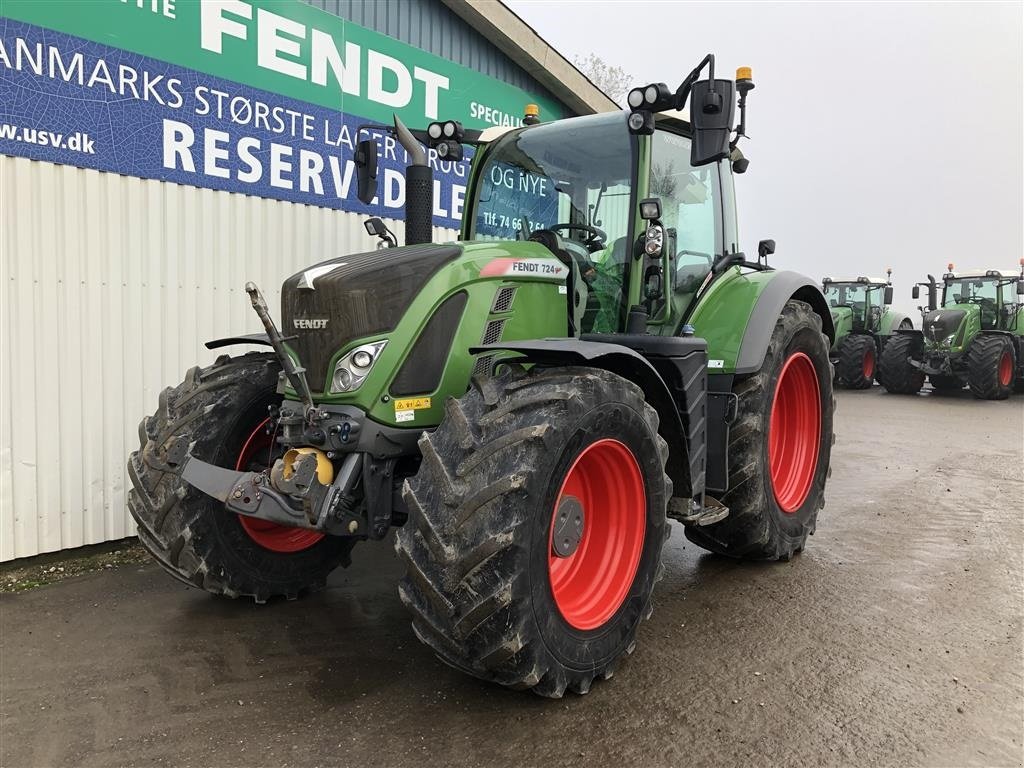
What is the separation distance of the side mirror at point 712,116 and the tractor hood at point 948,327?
1367 cm

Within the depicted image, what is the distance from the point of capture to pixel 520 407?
107 inches

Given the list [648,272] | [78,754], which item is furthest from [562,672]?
[648,272]

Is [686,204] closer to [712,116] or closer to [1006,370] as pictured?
[712,116]

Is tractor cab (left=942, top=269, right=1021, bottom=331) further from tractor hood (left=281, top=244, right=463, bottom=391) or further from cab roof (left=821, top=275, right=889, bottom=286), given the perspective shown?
tractor hood (left=281, top=244, right=463, bottom=391)

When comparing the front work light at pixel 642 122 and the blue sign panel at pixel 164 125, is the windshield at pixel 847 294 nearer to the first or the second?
the blue sign panel at pixel 164 125

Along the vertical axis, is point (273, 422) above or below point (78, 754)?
above

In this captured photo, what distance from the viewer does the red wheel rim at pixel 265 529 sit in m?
3.74

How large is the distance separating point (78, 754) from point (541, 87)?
6.98m

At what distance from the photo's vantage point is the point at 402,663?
3.27 meters

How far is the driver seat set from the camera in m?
3.86

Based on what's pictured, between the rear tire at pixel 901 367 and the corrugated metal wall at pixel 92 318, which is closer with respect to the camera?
the corrugated metal wall at pixel 92 318

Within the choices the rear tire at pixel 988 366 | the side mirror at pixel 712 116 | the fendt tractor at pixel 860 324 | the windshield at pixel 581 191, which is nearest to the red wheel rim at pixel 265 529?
the windshield at pixel 581 191

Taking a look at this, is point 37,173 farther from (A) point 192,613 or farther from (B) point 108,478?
(A) point 192,613

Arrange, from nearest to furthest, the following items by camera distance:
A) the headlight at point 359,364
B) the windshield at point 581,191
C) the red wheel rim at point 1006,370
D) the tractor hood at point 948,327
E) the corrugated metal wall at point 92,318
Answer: the headlight at point 359,364
the windshield at point 581,191
the corrugated metal wall at point 92,318
the tractor hood at point 948,327
the red wheel rim at point 1006,370
